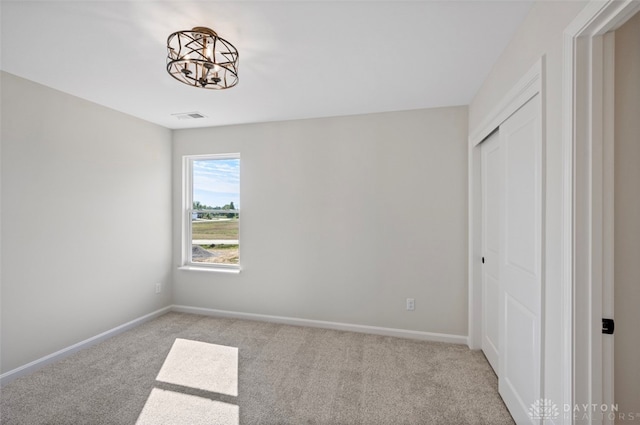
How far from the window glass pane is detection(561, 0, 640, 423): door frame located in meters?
3.40

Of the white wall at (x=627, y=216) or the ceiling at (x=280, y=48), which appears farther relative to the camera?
the ceiling at (x=280, y=48)

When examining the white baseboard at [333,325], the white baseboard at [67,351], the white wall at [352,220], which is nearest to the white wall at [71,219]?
the white baseboard at [67,351]

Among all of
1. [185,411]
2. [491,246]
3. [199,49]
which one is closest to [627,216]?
[491,246]

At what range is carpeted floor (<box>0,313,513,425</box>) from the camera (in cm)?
188

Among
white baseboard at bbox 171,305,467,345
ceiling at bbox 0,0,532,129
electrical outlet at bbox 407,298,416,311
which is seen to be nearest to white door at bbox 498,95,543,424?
ceiling at bbox 0,0,532,129

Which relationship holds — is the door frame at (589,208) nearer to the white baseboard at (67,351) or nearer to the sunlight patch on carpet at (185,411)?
the sunlight patch on carpet at (185,411)

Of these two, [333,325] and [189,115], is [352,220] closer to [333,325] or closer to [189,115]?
[333,325]

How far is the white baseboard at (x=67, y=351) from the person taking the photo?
226cm

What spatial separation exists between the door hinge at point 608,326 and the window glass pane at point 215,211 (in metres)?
3.49

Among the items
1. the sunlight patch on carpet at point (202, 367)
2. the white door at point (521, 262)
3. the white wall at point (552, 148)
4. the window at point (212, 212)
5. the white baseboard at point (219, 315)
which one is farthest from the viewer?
the window at point (212, 212)

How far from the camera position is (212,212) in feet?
12.8

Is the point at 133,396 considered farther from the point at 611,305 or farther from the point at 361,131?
the point at 361,131

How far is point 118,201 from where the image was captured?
125 inches

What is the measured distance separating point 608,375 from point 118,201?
13.7ft
